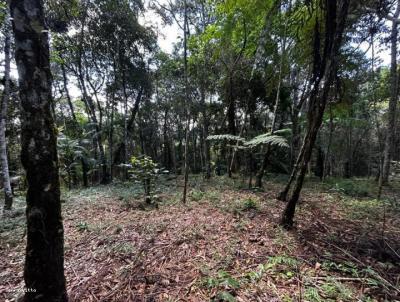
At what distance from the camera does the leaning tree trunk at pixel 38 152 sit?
6.55 feet

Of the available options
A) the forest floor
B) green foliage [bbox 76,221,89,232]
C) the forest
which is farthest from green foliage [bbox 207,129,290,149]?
green foliage [bbox 76,221,89,232]

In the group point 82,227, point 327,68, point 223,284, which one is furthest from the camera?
point 82,227

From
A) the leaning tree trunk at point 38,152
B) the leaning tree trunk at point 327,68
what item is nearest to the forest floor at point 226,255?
the leaning tree trunk at point 38,152

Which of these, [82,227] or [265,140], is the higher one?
[265,140]

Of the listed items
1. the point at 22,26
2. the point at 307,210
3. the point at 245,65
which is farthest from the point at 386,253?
the point at 245,65

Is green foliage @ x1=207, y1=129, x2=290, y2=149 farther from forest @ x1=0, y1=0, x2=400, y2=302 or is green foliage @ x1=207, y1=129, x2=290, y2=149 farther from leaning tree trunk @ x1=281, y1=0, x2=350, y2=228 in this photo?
leaning tree trunk @ x1=281, y1=0, x2=350, y2=228

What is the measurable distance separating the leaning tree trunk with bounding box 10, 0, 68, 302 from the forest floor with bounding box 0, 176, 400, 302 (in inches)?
29.1

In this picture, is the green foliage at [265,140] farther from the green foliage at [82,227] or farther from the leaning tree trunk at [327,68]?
the green foliage at [82,227]

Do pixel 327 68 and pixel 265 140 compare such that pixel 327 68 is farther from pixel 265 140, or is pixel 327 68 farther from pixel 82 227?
pixel 82 227

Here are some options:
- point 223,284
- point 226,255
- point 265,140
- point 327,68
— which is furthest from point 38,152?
point 265,140

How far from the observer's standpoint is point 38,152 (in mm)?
2021

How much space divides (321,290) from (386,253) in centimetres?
160

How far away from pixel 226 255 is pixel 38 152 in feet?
8.80

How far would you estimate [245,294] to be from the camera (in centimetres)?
246
